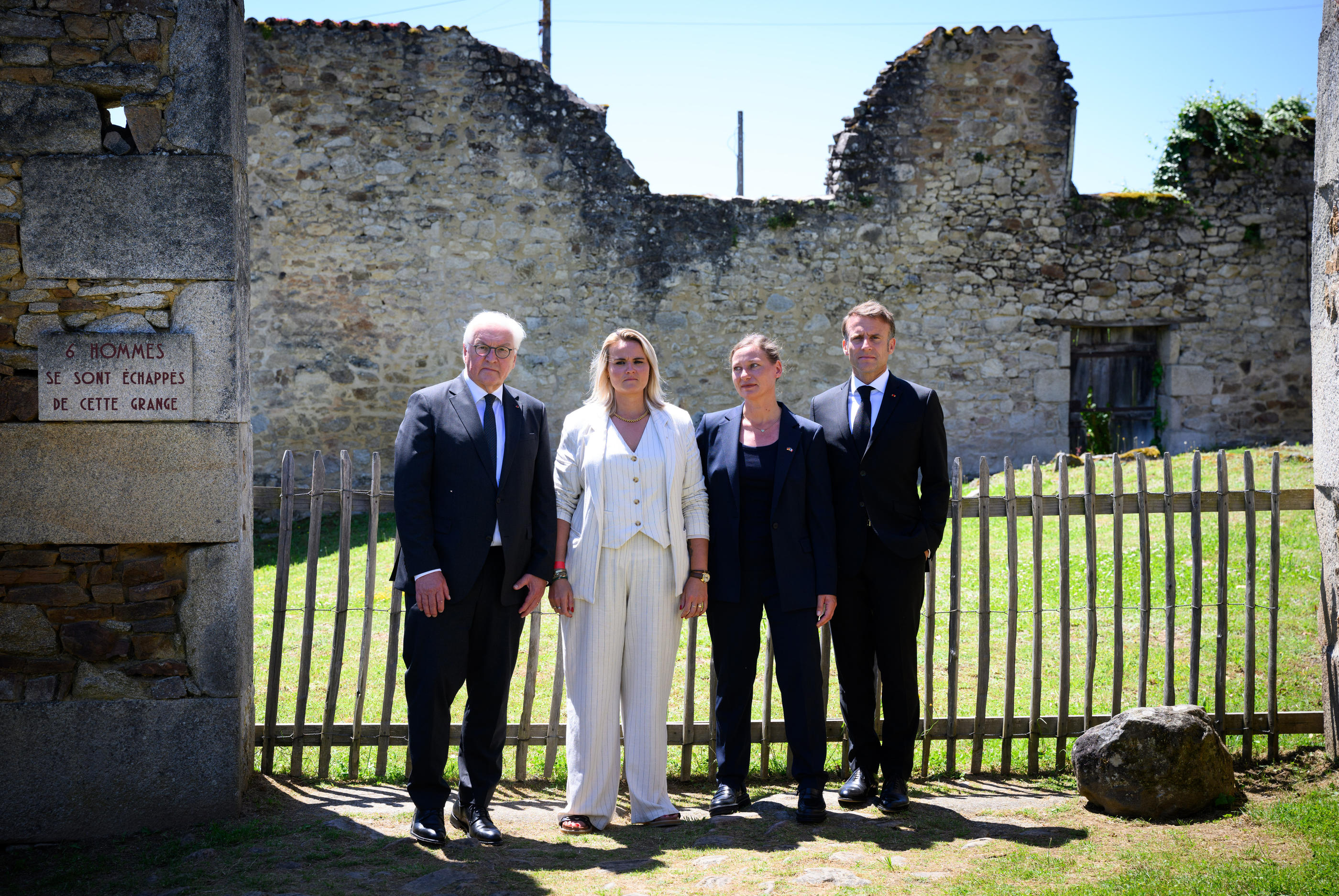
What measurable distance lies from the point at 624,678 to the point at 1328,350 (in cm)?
330

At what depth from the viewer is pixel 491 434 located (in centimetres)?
375

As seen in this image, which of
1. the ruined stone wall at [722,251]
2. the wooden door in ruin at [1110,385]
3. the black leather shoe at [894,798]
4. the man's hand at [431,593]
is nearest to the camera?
the man's hand at [431,593]

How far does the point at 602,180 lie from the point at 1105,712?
8.13 meters

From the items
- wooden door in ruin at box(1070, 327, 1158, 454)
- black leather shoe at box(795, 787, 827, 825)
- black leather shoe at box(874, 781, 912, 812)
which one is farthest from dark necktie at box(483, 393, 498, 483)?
wooden door in ruin at box(1070, 327, 1158, 454)

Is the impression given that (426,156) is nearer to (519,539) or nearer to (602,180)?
(602,180)

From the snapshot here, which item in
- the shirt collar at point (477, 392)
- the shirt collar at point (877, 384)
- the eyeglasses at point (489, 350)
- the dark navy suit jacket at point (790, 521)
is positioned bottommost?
the dark navy suit jacket at point (790, 521)

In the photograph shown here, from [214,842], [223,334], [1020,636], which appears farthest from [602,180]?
[214,842]

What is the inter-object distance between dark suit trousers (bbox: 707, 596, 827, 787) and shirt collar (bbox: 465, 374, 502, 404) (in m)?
1.15

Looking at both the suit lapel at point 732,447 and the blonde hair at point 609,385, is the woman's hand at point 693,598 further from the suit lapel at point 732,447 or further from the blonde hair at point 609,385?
the blonde hair at point 609,385

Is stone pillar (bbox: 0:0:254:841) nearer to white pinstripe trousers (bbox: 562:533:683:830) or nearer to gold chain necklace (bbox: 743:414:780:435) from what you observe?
white pinstripe trousers (bbox: 562:533:683:830)

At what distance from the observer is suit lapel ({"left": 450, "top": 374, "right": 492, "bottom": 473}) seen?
3.69 metres

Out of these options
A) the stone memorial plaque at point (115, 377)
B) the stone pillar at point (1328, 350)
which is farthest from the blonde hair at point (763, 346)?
the stone pillar at point (1328, 350)

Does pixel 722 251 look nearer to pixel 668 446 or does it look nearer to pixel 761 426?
pixel 761 426

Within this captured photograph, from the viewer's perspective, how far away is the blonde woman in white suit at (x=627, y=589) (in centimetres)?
376
